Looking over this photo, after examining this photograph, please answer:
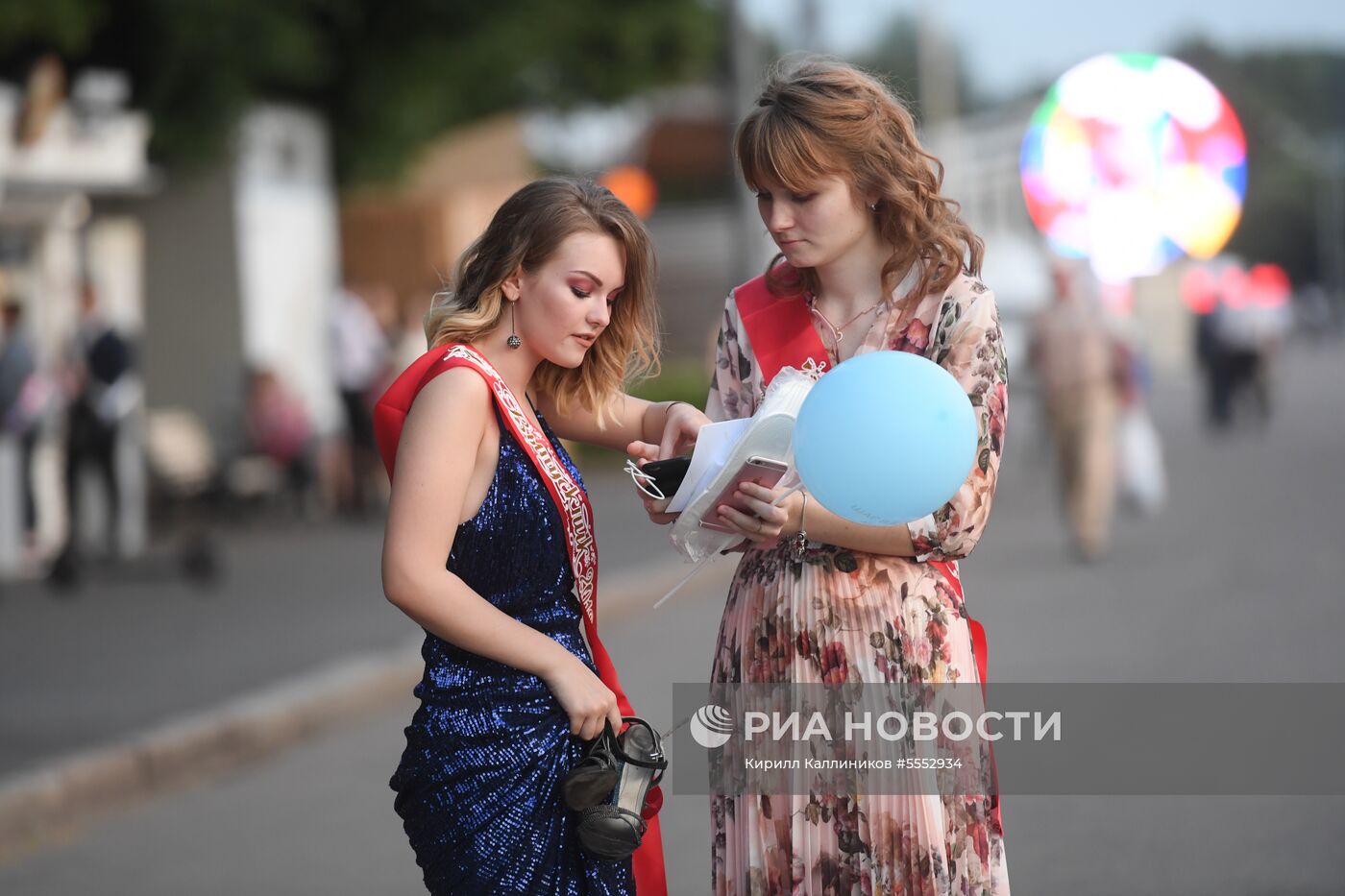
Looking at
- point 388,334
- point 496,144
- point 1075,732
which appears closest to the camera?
point 1075,732

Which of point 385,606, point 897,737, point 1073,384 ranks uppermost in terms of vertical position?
point 1073,384

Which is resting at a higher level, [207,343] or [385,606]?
[207,343]

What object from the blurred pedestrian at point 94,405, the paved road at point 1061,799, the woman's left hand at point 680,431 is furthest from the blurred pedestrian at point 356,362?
the woman's left hand at point 680,431

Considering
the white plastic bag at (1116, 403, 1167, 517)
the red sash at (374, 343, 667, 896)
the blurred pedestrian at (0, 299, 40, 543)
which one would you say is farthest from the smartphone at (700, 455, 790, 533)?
the white plastic bag at (1116, 403, 1167, 517)

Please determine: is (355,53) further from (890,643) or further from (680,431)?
(890,643)

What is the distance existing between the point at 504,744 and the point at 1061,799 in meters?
3.65

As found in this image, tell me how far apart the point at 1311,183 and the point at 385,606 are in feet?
312

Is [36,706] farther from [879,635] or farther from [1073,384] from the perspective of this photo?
[1073,384]

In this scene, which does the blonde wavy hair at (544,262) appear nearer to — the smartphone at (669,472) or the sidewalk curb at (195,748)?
the smartphone at (669,472)

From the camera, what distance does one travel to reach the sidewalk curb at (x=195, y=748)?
620 cm

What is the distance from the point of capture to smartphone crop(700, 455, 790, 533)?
2.65 metres

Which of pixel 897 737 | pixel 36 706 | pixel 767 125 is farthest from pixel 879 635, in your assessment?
pixel 36 706

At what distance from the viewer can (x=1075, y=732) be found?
682 cm

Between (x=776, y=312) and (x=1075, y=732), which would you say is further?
(x=1075, y=732)
